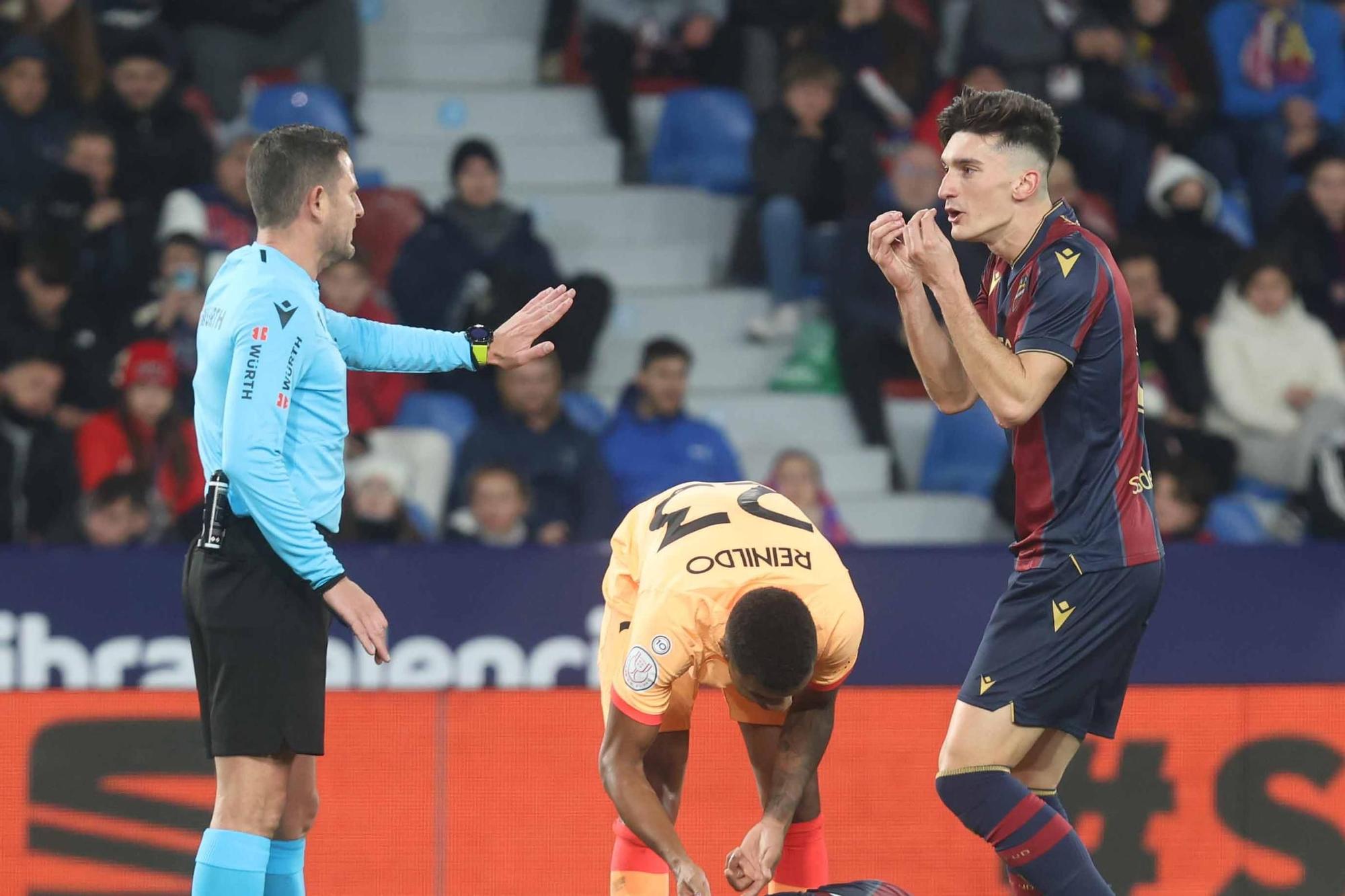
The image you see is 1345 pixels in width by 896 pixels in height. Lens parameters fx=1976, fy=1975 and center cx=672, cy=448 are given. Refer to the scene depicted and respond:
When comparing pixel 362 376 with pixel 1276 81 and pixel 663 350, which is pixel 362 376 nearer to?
pixel 663 350

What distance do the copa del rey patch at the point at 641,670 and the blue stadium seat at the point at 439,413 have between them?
466cm

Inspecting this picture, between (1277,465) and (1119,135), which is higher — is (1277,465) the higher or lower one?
the lower one

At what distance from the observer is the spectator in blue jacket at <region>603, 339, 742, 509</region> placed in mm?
9055

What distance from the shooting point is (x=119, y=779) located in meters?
5.80

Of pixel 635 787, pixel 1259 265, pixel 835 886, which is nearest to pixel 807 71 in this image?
pixel 1259 265

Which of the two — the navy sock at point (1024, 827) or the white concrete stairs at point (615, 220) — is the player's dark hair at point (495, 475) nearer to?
the white concrete stairs at point (615, 220)

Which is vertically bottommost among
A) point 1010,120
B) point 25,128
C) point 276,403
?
point 276,403

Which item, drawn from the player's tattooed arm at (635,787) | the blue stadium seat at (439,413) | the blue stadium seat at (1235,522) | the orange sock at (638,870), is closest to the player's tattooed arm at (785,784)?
the player's tattooed arm at (635,787)

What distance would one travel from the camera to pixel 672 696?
15.5 ft

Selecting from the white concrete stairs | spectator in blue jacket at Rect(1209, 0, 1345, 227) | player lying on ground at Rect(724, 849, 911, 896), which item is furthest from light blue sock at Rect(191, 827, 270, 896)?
spectator in blue jacket at Rect(1209, 0, 1345, 227)

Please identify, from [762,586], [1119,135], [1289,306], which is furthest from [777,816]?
[1119,135]

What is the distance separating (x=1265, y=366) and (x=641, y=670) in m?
6.30

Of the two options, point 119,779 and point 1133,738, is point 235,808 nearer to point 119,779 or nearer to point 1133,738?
point 119,779

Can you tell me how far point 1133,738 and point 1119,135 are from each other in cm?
574
